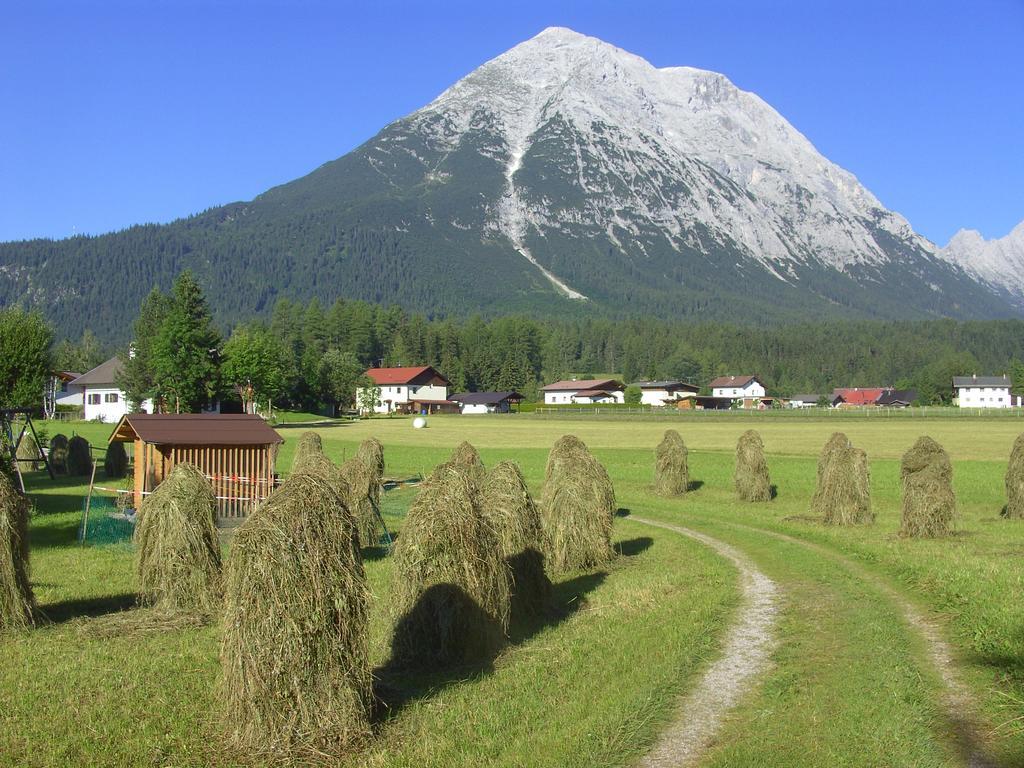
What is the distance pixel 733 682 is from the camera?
11.2 m

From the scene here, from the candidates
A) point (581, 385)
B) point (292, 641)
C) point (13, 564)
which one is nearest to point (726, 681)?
point (292, 641)

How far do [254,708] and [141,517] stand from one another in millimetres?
8231

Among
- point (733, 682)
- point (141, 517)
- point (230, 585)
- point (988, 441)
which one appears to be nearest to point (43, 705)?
point (230, 585)

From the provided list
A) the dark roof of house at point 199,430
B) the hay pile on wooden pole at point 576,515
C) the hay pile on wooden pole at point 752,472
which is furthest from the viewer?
the hay pile on wooden pole at point 752,472

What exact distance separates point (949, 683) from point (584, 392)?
167 metres

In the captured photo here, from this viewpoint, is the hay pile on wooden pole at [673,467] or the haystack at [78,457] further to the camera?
the haystack at [78,457]

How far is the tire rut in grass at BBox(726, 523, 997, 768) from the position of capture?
902 centimetres

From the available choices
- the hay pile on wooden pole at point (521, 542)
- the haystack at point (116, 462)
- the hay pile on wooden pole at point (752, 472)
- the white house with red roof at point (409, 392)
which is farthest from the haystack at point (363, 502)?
the white house with red roof at point (409, 392)

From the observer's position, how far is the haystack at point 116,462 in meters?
42.3

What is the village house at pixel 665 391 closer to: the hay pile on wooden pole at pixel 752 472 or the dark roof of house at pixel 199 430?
the hay pile on wooden pole at pixel 752 472

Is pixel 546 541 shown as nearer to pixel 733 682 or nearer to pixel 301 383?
pixel 733 682

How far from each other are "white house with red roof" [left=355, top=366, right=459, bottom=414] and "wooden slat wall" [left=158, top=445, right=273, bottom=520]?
126427 millimetres

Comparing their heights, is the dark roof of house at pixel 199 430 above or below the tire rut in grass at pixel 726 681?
above

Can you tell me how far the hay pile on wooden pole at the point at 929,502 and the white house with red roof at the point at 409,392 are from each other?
437ft
